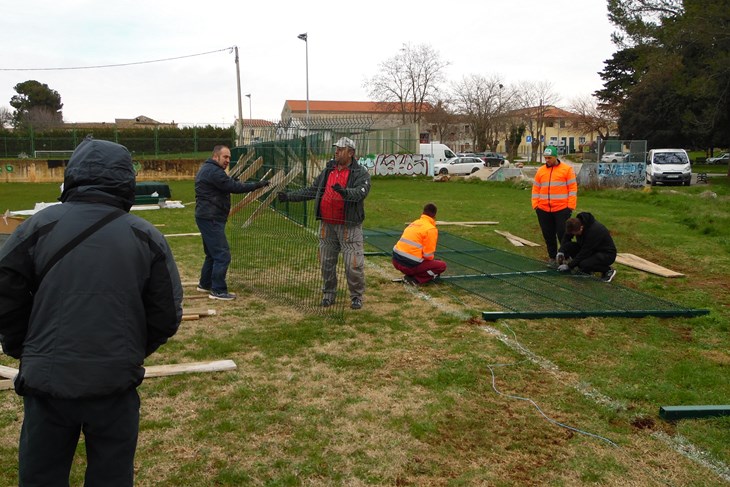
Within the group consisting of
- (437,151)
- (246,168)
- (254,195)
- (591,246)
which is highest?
(437,151)

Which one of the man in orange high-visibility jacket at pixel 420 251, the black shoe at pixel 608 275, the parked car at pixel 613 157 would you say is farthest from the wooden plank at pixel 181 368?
the parked car at pixel 613 157

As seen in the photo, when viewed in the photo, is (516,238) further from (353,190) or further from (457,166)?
(457,166)

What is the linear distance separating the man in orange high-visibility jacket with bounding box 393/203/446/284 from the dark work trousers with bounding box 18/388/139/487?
18.9 ft

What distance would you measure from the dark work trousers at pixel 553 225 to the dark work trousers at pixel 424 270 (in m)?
2.12

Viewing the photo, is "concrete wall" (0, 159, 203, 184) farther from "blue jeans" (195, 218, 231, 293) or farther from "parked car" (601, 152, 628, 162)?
"blue jeans" (195, 218, 231, 293)

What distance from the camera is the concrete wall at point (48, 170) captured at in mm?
30953

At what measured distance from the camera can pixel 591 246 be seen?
841 cm

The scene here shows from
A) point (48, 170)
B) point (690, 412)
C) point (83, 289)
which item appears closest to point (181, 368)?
point (83, 289)

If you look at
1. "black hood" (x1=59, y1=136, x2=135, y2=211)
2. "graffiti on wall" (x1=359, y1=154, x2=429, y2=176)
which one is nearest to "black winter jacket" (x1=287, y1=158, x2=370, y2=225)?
"black hood" (x1=59, y1=136, x2=135, y2=211)

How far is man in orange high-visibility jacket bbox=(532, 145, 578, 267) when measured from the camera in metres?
9.01

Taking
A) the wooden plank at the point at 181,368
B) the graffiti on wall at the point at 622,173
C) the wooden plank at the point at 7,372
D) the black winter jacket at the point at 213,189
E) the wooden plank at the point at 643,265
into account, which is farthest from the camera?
the graffiti on wall at the point at 622,173

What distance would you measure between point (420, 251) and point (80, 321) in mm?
5972

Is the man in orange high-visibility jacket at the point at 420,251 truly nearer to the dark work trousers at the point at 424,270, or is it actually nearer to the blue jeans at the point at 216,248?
the dark work trousers at the point at 424,270

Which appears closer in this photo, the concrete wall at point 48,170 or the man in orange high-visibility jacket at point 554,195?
the man in orange high-visibility jacket at point 554,195
